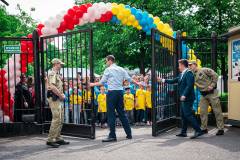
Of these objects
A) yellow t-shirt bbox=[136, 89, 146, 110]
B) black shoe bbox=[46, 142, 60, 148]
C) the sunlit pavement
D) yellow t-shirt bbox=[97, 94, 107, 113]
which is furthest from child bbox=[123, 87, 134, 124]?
black shoe bbox=[46, 142, 60, 148]

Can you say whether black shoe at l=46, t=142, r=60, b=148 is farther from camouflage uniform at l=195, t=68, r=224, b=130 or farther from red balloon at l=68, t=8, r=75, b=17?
red balloon at l=68, t=8, r=75, b=17

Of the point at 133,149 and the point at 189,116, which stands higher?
the point at 189,116

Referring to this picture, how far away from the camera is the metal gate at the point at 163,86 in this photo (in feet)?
33.2

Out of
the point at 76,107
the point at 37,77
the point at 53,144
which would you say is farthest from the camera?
the point at 76,107

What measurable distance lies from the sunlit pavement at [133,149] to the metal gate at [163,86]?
67cm

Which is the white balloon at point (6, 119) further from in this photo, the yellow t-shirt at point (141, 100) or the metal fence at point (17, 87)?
the yellow t-shirt at point (141, 100)

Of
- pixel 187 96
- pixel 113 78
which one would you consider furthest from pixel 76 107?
pixel 187 96

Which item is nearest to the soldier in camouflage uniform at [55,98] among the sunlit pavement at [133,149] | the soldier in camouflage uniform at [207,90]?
the sunlit pavement at [133,149]

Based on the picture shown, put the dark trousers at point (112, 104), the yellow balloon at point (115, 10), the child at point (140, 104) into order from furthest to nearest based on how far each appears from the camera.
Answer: the child at point (140, 104)
the yellow balloon at point (115, 10)
the dark trousers at point (112, 104)

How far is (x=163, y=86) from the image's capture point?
1114 centimetres

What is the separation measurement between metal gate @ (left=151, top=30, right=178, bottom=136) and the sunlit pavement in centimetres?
67

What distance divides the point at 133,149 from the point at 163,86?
3.43m

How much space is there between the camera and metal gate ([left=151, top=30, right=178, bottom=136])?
10.1m

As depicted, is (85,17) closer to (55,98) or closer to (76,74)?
(76,74)
